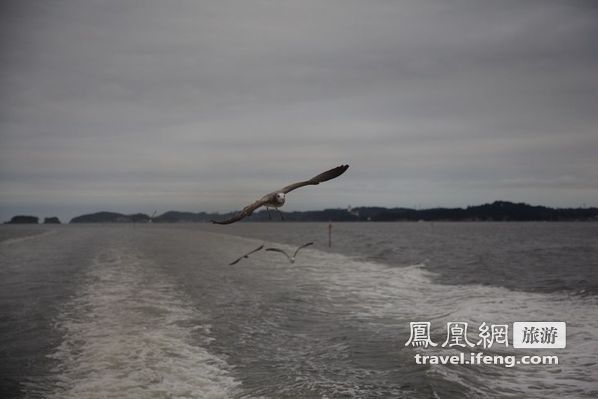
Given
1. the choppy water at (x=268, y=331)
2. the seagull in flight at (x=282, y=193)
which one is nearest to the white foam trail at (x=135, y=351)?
the choppy water at (x=268, y=331)

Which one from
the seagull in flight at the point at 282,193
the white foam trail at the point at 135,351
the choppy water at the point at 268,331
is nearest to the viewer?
the seagull in flight at the point at 282,193

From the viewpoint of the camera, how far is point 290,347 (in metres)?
13.1

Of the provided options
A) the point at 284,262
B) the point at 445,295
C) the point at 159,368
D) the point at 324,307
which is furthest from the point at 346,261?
the point at 159,368

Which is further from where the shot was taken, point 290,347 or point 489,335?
point 489,335

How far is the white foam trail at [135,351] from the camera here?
1002 cm

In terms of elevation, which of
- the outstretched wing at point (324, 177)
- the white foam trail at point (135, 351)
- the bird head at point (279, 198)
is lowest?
the white foam trail at point (135, 351)

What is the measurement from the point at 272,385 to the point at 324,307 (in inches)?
322

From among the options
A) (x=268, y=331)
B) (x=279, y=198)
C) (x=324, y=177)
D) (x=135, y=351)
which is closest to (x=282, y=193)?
(x=279, y=198)

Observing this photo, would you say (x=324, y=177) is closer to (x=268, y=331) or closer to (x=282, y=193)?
(x=282, y=193)

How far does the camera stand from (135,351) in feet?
40.3

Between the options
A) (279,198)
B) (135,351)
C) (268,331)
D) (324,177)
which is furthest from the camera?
(268,331)

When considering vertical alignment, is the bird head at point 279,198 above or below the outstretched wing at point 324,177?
below

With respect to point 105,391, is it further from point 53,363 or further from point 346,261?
point 346,261

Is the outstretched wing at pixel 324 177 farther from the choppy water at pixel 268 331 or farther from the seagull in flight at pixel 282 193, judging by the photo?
the choppy water at pixel 268 331
